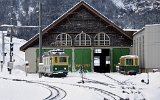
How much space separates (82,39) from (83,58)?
2703 mm

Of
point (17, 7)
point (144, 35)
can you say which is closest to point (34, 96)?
point (144, 35)

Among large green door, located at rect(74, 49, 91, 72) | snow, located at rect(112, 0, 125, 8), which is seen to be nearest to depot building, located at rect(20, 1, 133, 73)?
large green door, located at rect(74, 49, 91, 72)

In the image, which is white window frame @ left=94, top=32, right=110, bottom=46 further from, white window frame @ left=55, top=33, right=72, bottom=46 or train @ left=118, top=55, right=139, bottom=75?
train @ left=118, top=55, right=139, bottom=75

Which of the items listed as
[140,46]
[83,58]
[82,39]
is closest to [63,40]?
[82,39]

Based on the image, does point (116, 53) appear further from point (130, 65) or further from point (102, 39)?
point (130, 65)

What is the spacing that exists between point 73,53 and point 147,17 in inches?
3902

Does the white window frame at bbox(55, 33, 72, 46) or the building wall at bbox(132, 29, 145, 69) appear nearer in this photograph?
the building wall at bbox(132, 29, 145, 69)

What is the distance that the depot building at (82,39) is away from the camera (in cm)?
5359

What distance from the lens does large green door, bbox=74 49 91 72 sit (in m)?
53.7

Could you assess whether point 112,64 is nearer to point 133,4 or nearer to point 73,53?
point 73,53

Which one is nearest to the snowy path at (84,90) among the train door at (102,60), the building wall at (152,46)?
the building wall at (152,46)

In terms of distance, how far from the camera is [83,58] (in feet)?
177

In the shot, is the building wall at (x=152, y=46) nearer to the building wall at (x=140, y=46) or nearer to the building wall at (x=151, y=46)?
the building wall at (x=151, y=46)

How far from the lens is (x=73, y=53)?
53656mm
